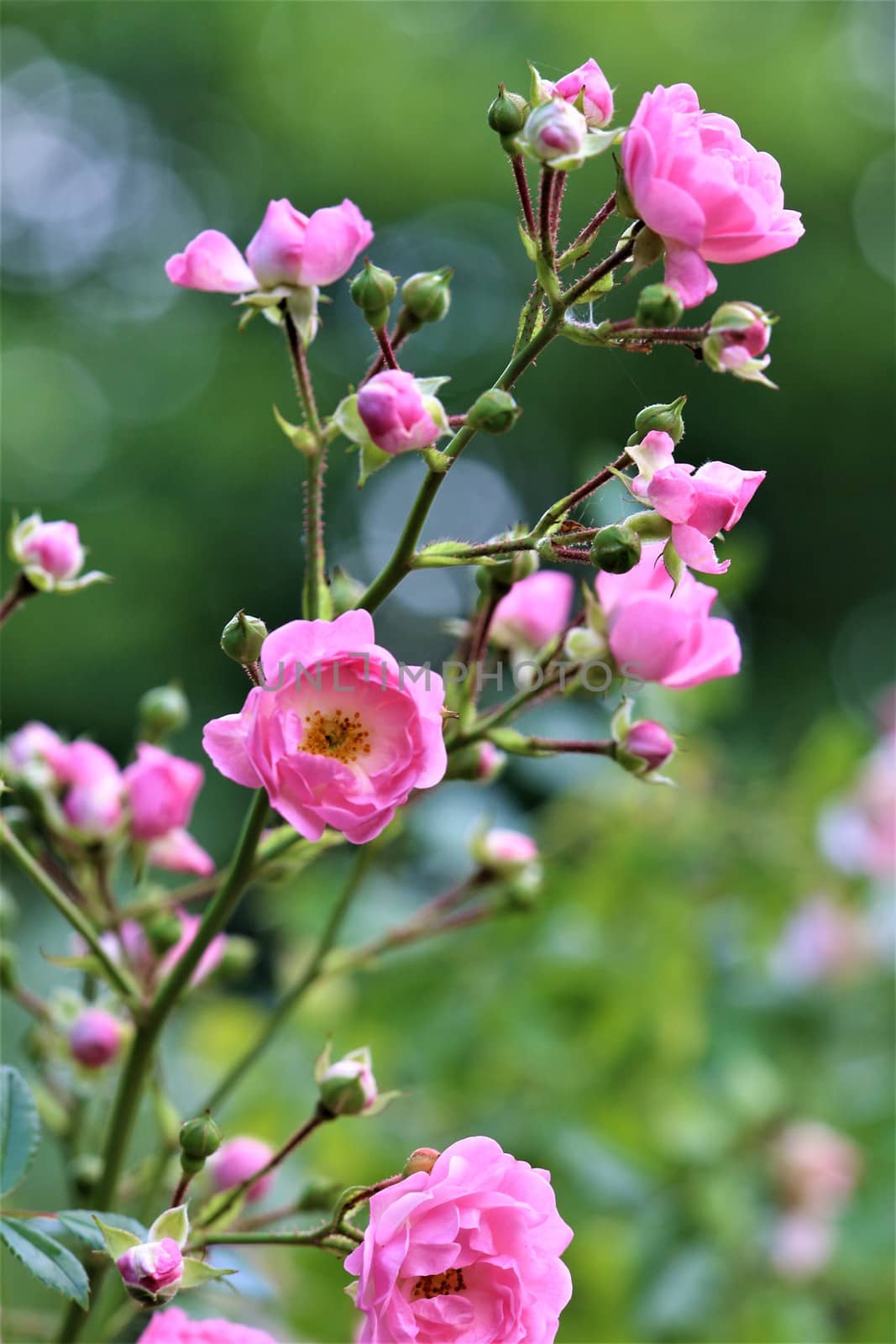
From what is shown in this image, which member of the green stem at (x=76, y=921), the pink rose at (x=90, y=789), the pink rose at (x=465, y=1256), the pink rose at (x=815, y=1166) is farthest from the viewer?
the pink rose at (x=815, y=1166)

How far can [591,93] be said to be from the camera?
43 cm

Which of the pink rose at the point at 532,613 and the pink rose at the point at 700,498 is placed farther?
the pink rose at the point at 532,613

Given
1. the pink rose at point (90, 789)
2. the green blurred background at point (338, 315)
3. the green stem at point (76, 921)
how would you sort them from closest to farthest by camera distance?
the green stem at point (76, 921)
the pink rose at point (90, 789)
the green blurred background at point (338, 315)

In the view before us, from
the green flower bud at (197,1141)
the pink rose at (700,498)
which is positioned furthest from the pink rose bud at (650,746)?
the green flower bud at (197,1141)

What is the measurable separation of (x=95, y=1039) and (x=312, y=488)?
0.28m

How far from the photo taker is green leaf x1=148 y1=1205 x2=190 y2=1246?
15.3 inches

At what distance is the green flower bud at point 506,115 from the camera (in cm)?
40

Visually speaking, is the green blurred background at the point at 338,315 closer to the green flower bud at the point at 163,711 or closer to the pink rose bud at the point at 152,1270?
the green flower bud at the point at 163,711

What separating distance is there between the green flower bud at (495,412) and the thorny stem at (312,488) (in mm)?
77

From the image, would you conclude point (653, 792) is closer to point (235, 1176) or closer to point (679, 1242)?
point (679, 1242)

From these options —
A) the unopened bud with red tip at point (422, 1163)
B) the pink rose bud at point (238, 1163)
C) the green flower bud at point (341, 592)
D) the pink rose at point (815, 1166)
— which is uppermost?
the green flower bud at point (341, 592)

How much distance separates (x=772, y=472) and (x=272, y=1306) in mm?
5116

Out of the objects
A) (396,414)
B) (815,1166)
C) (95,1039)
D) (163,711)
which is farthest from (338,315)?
(396,414)

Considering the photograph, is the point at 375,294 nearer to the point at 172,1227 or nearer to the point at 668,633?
the point at 668,633
